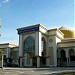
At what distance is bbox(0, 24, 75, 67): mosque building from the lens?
53.9 metres

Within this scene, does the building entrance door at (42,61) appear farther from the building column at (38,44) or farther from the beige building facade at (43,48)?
the building column at (38,44)

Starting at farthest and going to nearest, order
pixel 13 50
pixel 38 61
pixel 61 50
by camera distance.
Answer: pixel 13 50 → pixel 61 50 → pixel 38 61

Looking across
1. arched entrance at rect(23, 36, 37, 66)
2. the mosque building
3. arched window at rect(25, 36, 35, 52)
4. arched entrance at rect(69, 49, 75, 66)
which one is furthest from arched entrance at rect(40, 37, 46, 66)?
arched entrance at rect(69, 49, 75, 66)

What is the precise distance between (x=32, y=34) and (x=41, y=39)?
9.40 feet

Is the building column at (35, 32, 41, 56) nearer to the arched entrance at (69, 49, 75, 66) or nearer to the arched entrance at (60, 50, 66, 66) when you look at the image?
the arched entrance at (60, 50, 66, 66)

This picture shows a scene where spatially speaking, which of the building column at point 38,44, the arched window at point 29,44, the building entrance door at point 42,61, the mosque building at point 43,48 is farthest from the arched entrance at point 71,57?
the arched window at point 29,44

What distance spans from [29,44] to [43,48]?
422 cm

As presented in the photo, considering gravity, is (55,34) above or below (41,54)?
above

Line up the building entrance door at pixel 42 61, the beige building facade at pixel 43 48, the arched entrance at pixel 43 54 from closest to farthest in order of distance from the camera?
the beige building facade at pixel 43 48 → the arched entrance at pixel 43 54 → the building entrance door at pixel 42 61

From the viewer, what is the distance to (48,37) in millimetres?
57500

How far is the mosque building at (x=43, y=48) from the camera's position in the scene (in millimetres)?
53925

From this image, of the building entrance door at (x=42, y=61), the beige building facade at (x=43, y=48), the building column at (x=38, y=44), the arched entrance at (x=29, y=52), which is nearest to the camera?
the building column at (x=38, y=44)

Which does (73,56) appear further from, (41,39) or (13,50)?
(13,50)

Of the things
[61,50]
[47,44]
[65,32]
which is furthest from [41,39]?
[65,32]
